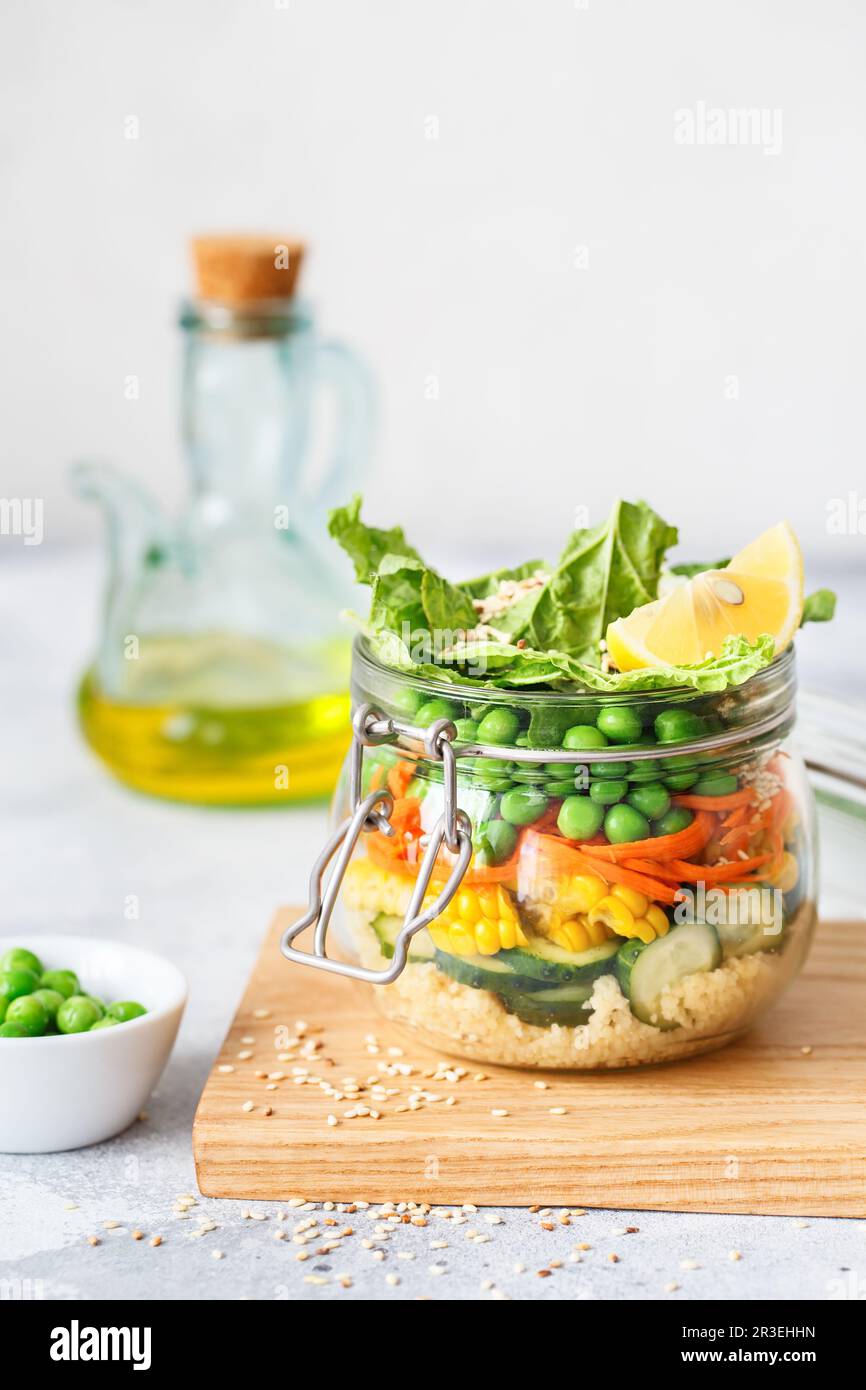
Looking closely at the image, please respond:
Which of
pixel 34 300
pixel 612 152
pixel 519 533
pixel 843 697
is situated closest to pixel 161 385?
pixel 34 300

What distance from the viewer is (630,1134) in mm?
1174

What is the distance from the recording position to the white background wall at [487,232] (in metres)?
3.25

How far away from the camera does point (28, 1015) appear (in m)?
1.23

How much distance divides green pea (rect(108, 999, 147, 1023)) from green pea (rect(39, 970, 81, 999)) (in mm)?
40

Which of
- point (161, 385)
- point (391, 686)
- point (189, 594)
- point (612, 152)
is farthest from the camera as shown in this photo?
point (161, 385)

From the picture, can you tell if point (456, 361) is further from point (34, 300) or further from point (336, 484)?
point (336, 484)

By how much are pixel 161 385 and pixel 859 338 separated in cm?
158

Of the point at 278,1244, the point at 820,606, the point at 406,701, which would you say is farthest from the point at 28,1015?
the point at 820,606

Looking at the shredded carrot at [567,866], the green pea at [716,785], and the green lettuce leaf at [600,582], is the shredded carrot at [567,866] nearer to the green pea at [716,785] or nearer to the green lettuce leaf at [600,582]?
the green pea at [716,785]

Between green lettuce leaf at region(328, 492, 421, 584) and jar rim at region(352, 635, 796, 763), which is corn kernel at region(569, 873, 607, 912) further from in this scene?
green lettuce leaf at region(328, 492, 421, 584)

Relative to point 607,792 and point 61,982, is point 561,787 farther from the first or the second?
point 61,982

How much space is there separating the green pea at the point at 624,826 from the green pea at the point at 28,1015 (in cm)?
48

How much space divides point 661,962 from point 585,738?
182 millimetres

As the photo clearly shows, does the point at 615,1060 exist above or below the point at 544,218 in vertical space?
below
